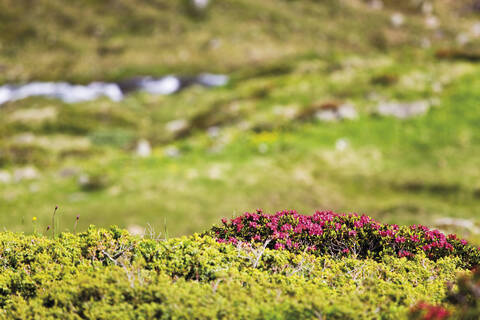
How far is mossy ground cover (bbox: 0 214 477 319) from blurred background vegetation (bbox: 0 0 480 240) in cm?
958

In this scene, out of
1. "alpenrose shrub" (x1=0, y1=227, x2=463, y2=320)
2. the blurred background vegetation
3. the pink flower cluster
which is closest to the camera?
the pink flower cluster

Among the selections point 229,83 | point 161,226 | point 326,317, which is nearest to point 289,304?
point 326,317

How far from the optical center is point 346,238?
8656 millimetres

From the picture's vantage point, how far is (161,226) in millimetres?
18984

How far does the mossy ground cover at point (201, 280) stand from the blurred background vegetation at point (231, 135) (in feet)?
31.4

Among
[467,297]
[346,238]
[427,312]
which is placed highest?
[346,238]

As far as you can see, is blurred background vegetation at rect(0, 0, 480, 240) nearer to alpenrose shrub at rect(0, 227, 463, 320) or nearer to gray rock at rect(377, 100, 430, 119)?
gray rock at rect(377, 100, 430, 119)

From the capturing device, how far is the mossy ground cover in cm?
586

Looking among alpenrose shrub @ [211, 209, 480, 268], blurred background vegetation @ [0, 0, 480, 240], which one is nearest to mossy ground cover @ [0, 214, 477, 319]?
alpenrose shrub @ [211, 209, 480, 268]

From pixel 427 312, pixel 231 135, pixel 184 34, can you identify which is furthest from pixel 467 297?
pixel 184 34

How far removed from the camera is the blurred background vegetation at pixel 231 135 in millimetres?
21969

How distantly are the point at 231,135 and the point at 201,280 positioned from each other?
2437 centimetres

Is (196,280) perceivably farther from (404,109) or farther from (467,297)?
(404,109)

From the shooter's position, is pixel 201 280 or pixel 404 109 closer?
pixel 201 280
